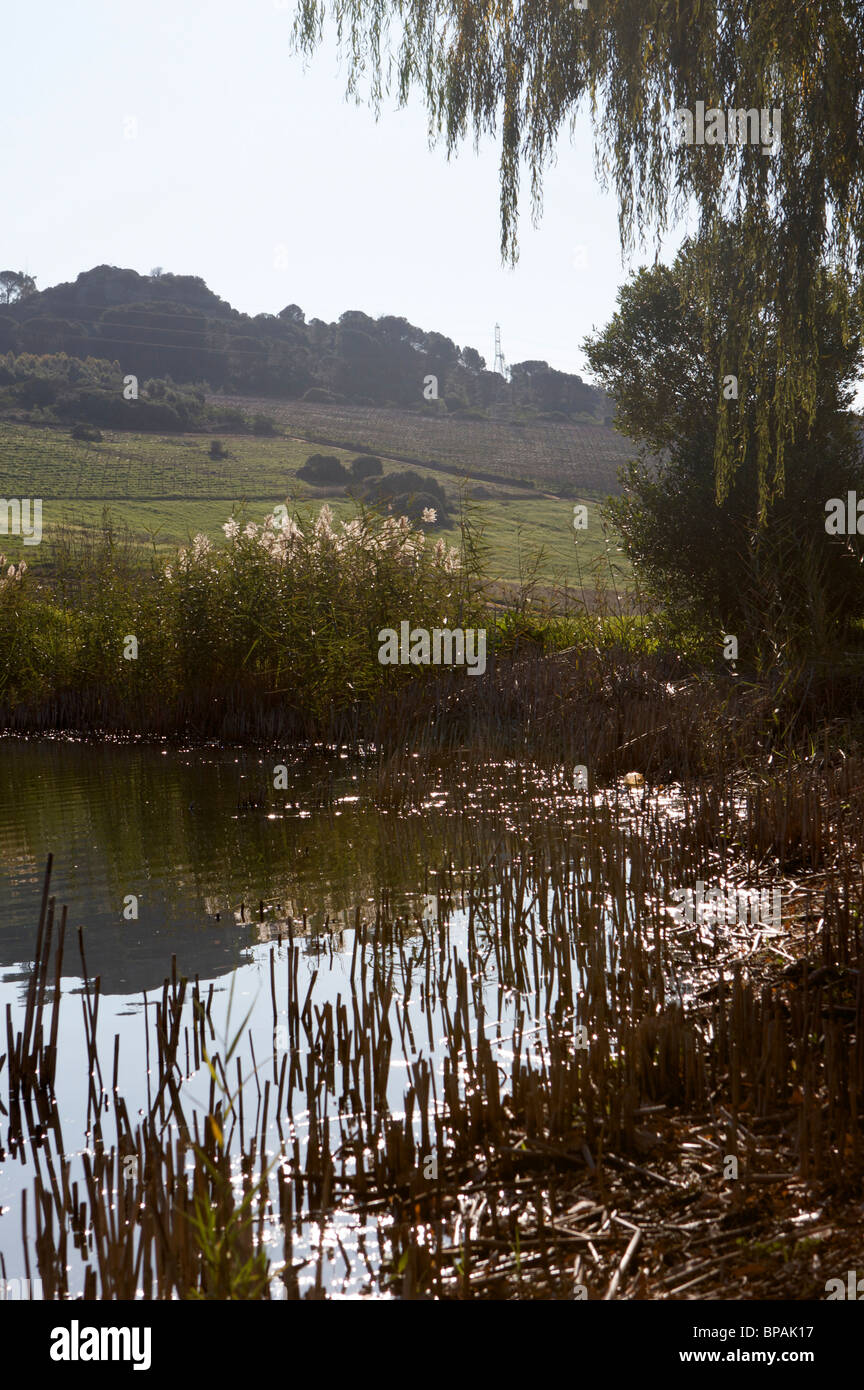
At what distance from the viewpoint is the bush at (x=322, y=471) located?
6944cm

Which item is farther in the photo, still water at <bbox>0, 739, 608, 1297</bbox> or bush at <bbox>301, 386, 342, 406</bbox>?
bush at <bbox>301, 386, 342, 406</bbox>

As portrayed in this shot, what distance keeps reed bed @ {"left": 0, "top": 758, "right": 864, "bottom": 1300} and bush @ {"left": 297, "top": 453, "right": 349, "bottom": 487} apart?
6593cm

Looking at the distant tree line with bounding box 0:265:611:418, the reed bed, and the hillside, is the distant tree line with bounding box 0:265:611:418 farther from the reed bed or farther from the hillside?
the reed bed

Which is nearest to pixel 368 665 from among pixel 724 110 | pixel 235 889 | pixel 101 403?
pixel 235 889

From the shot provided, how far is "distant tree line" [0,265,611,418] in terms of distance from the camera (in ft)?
340

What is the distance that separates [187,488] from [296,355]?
51.3 meters

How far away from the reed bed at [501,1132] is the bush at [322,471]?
65.9 metres

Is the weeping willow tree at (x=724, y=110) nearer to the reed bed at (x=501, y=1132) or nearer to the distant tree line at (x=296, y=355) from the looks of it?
the reed bed at (x=501, y=1132)

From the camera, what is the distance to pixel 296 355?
109438 millimetres

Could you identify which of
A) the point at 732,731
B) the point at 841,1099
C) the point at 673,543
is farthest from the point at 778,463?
the point at 673,543

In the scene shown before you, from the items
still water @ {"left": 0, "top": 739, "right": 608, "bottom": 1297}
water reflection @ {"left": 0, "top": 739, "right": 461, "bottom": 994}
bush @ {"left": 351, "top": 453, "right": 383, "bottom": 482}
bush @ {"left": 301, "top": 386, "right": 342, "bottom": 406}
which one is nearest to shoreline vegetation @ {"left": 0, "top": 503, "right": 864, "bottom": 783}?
still water @ {"left": 0, "top": 739, "right": 608, "bottom": 1297}

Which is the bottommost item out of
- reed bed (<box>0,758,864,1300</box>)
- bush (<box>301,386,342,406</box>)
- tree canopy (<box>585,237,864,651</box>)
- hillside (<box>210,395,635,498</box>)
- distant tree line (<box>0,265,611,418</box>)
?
reed bed (<box>0,758,864,1300</box>)

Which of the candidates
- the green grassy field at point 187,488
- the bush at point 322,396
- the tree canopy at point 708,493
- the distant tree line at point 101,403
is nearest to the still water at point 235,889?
the tree canopy at point 708,493

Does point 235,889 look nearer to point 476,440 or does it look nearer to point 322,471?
point 322,471
